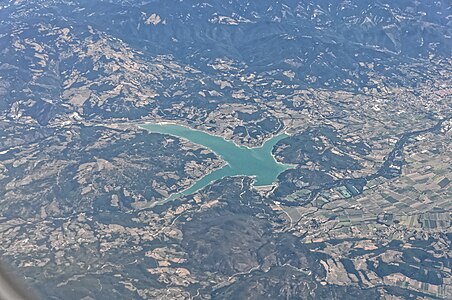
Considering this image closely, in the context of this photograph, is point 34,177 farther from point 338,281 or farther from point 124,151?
point 338,281

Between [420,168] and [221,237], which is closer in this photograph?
[221,237]

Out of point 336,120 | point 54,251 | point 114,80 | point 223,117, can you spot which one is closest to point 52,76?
point 114,80

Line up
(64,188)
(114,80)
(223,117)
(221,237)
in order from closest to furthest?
(221,237) → (64,188) → (223,117) → (114,80)

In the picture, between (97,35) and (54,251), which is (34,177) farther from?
(97,35)

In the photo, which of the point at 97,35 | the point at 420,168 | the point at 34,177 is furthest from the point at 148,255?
the point at 97,35

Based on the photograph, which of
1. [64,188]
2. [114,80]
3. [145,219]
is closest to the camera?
[145,219]

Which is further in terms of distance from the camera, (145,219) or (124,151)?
(124,151)
